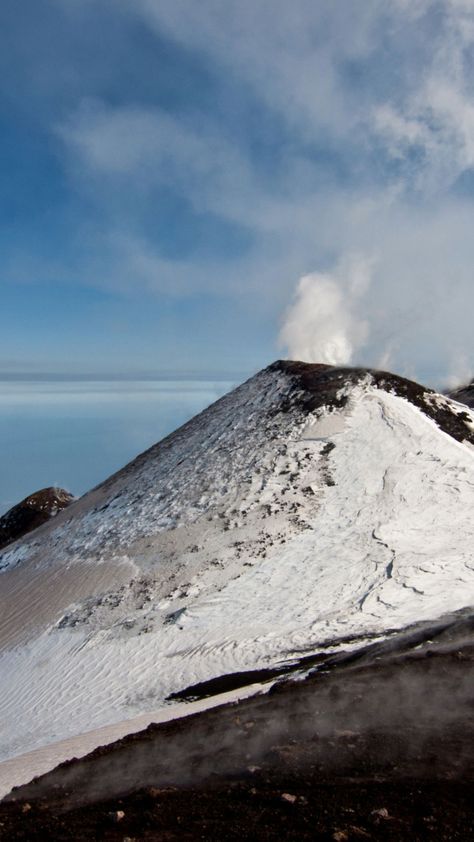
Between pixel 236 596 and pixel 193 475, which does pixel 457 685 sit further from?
→ pixel 193 475

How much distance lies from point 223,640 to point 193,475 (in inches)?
→ 633

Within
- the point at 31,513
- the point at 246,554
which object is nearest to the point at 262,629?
the point at 246,554

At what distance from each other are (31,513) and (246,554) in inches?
2139

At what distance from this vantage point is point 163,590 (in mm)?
28250

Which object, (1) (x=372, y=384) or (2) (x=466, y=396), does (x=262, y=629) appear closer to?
(1) (x=372, y=384)

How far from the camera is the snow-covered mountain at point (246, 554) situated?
2212cm

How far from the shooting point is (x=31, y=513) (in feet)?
248

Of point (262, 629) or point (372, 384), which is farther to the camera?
point (372, 384)

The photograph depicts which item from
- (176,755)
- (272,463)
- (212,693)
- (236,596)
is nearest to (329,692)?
(176,755)

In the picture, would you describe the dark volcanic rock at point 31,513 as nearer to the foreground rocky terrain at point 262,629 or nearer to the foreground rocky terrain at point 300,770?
the foreground rocky terrain at point 262,629

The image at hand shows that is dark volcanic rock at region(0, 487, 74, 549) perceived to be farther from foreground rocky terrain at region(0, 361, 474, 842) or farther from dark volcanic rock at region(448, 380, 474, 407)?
dark volcanic rock at region(448, 380, 474, 407)

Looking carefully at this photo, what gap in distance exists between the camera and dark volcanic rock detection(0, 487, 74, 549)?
72.9 metres

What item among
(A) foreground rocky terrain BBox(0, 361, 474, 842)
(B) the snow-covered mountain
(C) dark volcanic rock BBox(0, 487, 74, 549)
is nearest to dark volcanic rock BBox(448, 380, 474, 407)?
(A) foreground rocky terrain BBox(0, 361, 474, 842)

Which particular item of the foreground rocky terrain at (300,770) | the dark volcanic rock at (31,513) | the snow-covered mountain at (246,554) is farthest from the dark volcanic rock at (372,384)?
the dark volcanic rock at (31,513)
